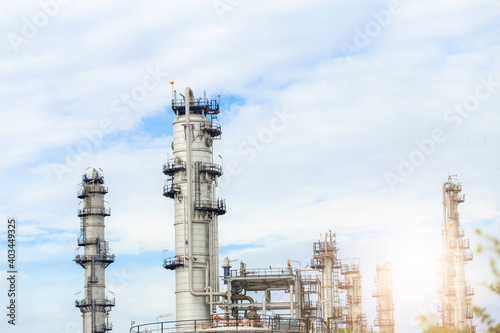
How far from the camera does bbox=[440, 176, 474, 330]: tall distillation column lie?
321 ft

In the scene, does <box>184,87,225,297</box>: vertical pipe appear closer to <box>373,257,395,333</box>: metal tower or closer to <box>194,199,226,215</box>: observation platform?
<box>194,199,226,215</box>: observation platform

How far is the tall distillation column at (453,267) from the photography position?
97.9 meters

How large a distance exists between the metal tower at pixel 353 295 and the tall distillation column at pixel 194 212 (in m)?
37.7

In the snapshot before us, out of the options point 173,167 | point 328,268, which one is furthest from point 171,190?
point 328,268

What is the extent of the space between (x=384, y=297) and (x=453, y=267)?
14147mm

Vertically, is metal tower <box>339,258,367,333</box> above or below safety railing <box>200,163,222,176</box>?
below

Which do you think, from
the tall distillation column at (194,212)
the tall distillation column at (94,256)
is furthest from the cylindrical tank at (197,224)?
the tall distillation column at (94,256)

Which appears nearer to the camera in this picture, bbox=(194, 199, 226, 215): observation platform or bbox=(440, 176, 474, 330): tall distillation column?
bbox=(194, 199, 226, 215): observation platform

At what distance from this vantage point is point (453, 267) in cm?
9838

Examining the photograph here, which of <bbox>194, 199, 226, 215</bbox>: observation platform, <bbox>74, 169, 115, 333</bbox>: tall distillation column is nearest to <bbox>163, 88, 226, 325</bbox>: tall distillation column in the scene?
<bbox>194, 199, 226, 215</bbox>: observation platform

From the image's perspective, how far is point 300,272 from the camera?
7038 centimetres

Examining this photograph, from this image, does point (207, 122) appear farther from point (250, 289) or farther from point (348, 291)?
point (348, 291)

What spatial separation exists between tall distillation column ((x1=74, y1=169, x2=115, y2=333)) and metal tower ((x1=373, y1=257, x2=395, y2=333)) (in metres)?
37.2

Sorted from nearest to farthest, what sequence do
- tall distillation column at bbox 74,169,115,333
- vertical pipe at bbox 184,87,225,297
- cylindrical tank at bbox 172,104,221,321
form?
vertical pipe at bbox 184,87,225,297 → cylindrical tank at bbox 172,104,221,321 → tall distillation column at bbox 74,169,115,333
